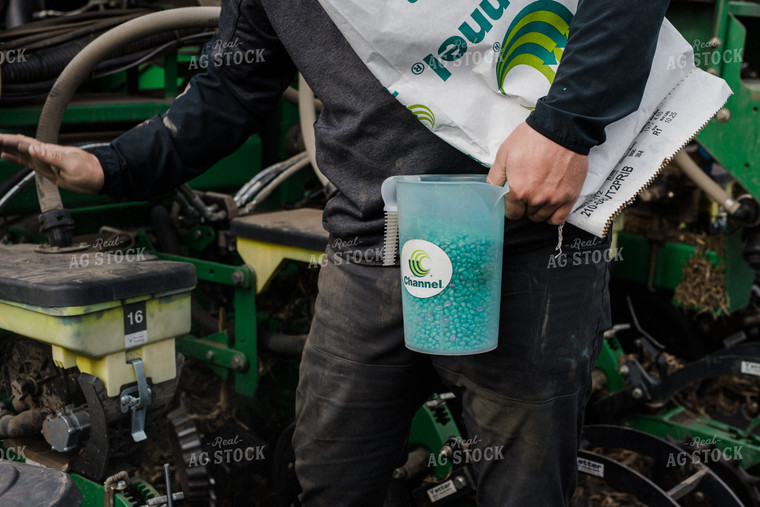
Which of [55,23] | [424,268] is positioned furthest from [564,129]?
[55,23]

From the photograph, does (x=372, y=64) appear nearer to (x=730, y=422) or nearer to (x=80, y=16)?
(x=80, y=16)

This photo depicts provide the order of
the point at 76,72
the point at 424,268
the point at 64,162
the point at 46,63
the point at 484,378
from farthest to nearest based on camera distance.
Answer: the point at 46,63
the point at 76,72
the point at 64,162
the point at 484,378
the point at 424,268

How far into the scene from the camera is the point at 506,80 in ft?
4.07

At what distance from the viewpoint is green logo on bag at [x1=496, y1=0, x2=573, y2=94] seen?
1.22 meters

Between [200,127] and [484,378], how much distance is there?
0.79 meters

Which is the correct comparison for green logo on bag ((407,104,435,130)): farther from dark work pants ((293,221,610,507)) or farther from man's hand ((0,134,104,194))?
man's hand ((0,134,104,194))

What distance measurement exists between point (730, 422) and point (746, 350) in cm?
25

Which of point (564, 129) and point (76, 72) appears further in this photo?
point (76, 72)

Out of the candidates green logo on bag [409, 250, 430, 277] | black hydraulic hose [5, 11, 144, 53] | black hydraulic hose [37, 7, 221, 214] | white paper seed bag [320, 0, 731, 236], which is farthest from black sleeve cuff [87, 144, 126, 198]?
black hydraulic hose [5, 11, 144, 53]

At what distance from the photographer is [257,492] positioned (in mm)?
2709

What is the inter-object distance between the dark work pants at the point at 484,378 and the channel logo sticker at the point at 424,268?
0.16 m

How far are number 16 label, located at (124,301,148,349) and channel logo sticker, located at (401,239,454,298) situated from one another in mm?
748

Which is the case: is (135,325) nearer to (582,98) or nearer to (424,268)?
(424,268)

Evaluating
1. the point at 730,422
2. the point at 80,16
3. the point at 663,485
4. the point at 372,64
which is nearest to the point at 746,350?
the point at 730,422
